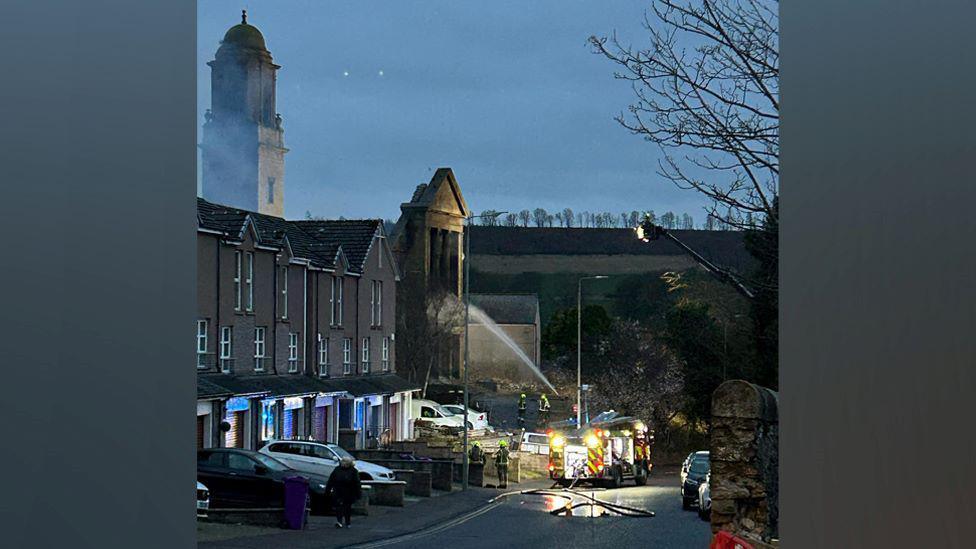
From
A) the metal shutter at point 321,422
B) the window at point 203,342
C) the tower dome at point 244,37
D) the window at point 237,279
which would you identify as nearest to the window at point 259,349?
the window at point 237,279

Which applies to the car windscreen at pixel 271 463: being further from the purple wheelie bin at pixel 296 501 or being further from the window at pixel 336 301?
the window at pixel 336 301

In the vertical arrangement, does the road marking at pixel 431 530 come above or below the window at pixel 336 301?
below

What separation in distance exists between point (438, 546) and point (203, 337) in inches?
623

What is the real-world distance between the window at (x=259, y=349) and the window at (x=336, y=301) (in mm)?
5917

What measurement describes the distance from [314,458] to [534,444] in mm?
14380

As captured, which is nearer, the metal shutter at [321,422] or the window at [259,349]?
the window at [259,349]

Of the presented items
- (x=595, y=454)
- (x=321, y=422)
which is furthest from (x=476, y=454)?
(x=321, y=422)

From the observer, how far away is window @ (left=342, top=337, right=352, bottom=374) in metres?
41.6

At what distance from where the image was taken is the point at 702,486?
64.2 ft

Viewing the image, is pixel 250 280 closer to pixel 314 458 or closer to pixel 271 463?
pixel 314 458

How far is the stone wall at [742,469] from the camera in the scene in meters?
7.49

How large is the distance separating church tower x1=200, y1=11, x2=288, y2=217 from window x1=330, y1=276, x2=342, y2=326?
1786 cm
